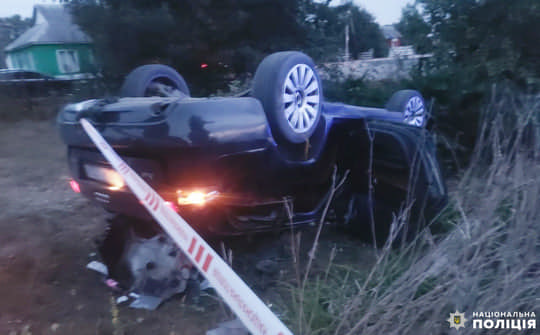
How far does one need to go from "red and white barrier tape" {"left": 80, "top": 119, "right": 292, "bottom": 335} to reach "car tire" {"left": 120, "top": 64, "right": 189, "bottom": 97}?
101cm

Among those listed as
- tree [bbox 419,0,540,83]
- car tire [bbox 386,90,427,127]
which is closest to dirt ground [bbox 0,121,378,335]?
car tire [bbox 386,90,427,127]

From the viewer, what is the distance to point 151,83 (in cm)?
381

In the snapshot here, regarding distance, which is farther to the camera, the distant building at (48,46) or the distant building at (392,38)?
the distant building at (48,46)

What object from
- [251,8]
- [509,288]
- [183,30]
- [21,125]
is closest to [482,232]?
[509,288]

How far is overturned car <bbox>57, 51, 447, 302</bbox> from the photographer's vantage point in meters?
2.80

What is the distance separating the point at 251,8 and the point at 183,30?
1.85m

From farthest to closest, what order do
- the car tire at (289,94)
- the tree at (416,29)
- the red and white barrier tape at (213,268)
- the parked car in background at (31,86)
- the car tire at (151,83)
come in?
the parked car in background at (31,86), the tree at (416,29), the car tire at (151,83), the car tire at (289,94), the red and white barrier tape at (213,268)

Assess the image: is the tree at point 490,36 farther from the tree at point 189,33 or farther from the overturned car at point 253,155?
the tree at point 189,33

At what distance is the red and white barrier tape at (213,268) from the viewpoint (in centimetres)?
182

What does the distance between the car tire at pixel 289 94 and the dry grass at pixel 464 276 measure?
1133 mm

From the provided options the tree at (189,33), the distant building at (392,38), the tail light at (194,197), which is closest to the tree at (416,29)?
the distant building at (392,38)

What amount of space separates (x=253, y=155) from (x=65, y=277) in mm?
1824

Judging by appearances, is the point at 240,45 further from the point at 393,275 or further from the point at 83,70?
the point at 393,275

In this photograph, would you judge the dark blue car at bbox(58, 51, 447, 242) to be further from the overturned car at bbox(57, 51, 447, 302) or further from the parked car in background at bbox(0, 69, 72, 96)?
the parked car in background at bbox(0, 69, 72, 96)
